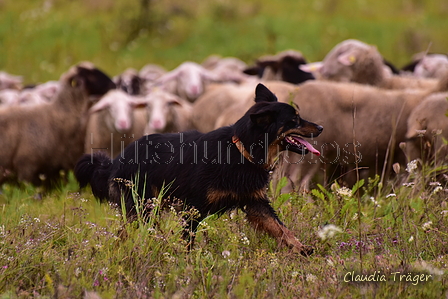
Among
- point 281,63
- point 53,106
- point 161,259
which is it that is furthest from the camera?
point 281,63

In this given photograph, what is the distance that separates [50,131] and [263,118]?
16.8 ft

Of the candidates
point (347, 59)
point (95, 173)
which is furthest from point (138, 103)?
point (95, 173)

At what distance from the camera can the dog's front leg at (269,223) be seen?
336 centimetres

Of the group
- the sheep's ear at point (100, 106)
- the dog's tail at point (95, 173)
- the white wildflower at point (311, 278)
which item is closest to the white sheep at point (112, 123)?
the sheep's ear at point (100, 106)

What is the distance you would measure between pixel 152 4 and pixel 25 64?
544cm

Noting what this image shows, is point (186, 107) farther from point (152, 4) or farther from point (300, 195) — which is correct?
point (152, 4)

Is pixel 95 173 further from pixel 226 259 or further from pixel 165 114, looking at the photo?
pixel 165 114

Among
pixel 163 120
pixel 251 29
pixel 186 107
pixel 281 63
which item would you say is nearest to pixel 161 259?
pixel 163 120

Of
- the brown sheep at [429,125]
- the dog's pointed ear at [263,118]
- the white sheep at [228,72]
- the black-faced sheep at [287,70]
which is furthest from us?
the white sheep at [228,72]

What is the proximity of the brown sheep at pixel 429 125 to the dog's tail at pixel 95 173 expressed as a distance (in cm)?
259

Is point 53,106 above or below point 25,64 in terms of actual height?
above

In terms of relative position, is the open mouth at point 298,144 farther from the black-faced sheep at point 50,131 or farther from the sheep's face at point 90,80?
the sheep's face at point 90,80

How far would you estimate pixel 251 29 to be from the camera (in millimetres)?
23188

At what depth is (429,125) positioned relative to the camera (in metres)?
5.02
